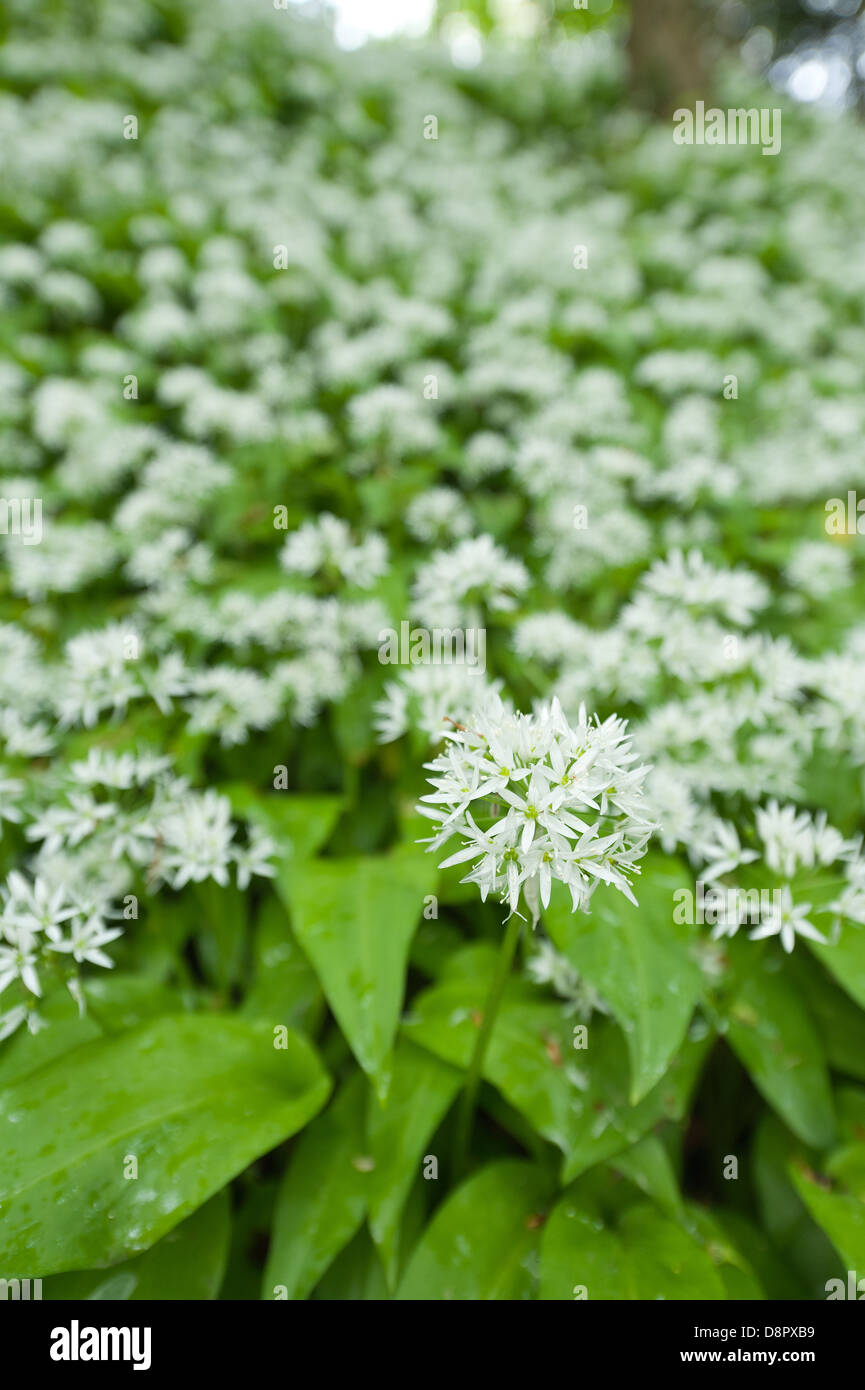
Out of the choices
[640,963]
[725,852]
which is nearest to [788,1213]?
[640,963]

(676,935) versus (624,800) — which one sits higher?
(624,800)

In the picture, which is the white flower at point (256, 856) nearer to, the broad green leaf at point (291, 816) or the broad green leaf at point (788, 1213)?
the broad green leaf at point (291, 816)

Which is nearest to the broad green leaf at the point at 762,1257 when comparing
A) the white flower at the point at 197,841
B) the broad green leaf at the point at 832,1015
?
the broad green leaf at the point at 832,1015

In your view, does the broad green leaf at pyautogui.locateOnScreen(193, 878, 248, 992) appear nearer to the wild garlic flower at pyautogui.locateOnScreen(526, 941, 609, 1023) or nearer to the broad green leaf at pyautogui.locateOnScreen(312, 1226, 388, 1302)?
the broad green leaf at pyautogui.locateOnScreen(312, 1226, 388, 1302)

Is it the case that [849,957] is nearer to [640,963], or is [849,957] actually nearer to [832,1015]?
[832,1015]
